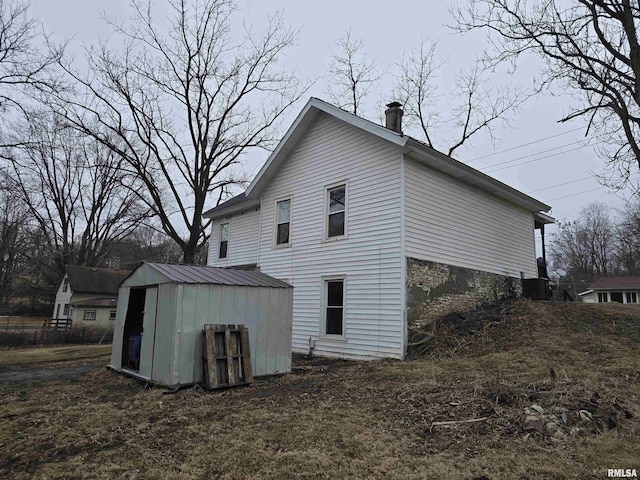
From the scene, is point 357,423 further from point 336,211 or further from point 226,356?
point 336,211

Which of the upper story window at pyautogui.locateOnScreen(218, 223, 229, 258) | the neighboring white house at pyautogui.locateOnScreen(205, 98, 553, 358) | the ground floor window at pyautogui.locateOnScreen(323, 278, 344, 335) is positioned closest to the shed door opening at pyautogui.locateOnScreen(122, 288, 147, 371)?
the neighboring white house at pyautogui.locateOnScreen(205, 98, 553, 358)

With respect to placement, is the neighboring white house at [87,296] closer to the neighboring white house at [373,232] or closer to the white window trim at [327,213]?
the neighboring white house at [373,232]

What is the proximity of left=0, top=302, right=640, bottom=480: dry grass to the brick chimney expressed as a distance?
21.2ft

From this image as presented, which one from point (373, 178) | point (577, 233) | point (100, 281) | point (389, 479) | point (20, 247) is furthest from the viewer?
point (577, 233)

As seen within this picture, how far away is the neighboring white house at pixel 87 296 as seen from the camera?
3281cm

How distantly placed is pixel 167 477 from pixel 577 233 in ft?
188

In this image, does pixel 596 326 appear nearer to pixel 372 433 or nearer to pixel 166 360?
pixel 372 433

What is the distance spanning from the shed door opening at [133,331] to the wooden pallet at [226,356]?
237 centimetres

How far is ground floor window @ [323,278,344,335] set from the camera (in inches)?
432

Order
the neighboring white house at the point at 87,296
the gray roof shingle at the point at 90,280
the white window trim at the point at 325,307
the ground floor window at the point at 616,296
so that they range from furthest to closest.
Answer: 1. the ground floor window at the point at 616,296
2. the gray roof shingle at the point at 90,280
3. the neighboring white house at the point at 87,296
4. the white window trim at the point at 325,307

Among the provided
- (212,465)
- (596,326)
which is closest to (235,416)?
(212,465)

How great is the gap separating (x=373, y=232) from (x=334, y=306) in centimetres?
240

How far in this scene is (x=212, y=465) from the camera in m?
3.87

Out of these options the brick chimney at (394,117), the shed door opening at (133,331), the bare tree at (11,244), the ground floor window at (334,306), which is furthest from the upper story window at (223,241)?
the bare tree at (11,244)
